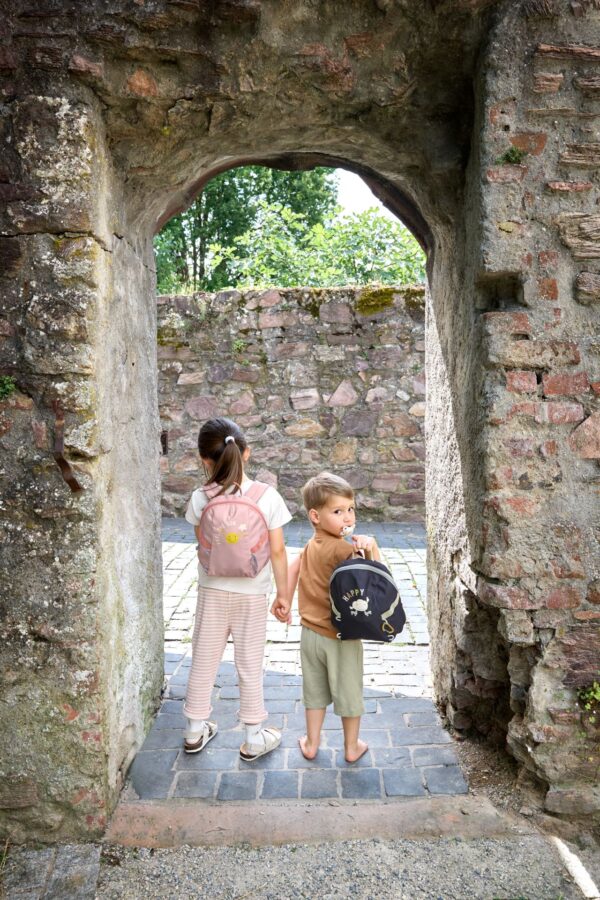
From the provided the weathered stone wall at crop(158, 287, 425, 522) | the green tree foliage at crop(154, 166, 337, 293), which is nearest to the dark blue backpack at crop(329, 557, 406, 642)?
the weathered stone wall at crop(158, 287, 425, 522)

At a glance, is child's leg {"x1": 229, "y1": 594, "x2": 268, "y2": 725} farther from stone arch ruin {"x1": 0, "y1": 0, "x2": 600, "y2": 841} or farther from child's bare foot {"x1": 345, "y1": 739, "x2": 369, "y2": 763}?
stone arch ruin {"x1": 0, "y1": 0, "x2": 600, "y2": 841}

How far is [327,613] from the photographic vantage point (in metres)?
2.68

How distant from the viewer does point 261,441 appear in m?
7.14

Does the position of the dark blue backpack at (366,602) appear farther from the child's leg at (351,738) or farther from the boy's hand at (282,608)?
the child's leg at (351,738)

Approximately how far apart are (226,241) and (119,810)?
51.4 feet

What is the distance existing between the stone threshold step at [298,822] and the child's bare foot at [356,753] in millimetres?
257

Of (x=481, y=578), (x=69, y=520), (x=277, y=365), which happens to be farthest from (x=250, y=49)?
(x=277, y=365)

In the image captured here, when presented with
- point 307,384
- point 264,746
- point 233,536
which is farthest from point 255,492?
point 307,384

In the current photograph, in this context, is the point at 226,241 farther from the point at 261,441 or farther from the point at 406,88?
the point at 406,88

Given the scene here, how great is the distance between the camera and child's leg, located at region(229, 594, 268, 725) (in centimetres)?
277

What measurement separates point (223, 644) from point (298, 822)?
0.74 m

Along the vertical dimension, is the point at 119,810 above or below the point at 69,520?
below

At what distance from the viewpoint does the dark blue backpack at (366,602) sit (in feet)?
8.04

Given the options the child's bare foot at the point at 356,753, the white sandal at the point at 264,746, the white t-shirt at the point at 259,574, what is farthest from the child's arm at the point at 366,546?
the white sandal at the point at 264,746
